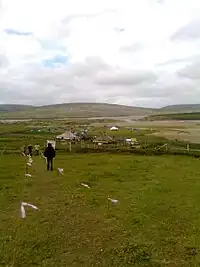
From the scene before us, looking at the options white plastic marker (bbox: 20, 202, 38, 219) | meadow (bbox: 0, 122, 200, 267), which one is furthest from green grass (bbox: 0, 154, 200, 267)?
white plastic marker (bbox: 20, 202, 38, 219)

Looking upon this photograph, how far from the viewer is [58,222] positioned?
15.4 meters

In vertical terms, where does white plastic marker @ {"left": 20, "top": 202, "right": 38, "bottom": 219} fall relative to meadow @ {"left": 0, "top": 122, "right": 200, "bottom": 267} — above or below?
above

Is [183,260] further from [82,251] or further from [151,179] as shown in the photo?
[151,179]

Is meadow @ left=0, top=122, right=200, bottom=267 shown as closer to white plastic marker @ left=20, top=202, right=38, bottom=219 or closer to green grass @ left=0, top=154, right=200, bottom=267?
green grass @ left=0, top=154, right=200, bottom=267

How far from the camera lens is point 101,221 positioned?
51.2 ft

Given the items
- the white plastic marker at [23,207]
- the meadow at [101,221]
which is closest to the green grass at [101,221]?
the meadow at [101,221]

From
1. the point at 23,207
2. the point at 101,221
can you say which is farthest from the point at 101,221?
the point at 23,207

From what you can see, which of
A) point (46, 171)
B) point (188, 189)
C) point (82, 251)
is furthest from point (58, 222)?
point (46, 171)

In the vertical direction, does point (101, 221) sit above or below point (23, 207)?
below

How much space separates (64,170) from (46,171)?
159 centimetres

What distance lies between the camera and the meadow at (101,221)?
38.3 ft

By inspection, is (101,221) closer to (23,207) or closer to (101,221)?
(101,221)

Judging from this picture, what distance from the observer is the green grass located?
1169 centimetres

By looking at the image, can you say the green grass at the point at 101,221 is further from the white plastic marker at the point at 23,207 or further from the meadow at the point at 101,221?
the white plastic marker at the point at 23,207
